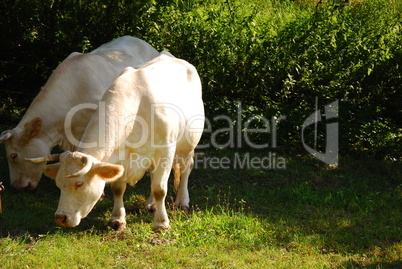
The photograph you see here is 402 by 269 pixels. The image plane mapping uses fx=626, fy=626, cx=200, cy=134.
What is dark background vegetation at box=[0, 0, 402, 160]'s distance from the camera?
10.5 metres

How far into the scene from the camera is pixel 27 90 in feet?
37.2

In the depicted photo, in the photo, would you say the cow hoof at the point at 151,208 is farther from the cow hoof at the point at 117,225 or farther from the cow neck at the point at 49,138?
the cow neck at the point at 49,138

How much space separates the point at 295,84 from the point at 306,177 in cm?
215

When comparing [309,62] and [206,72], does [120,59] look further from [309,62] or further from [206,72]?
[309,62]

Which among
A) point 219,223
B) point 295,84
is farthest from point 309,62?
point 219,223

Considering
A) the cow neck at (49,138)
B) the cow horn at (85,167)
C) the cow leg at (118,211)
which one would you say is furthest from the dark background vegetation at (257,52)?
the cow horn at (85,167)

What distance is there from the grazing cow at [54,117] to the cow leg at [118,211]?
4.22ft

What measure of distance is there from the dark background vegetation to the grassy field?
5.16 feet

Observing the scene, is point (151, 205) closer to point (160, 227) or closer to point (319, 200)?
point (160, 227)

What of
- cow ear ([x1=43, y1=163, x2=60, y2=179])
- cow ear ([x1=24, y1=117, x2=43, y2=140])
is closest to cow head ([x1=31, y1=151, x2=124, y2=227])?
cow ear ([x1=43, y1=163, x2=60, y2=179])

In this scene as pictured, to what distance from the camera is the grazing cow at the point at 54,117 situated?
8.02 m

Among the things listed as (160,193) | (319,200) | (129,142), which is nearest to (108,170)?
(129,142)

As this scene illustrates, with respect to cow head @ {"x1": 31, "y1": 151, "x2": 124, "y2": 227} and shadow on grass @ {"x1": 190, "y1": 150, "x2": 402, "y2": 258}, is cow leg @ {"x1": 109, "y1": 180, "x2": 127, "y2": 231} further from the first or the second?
shadow on grass @ {"x1": 190, "y1": 150, "x2": 402, "y2": 258}

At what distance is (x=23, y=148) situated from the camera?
316 inches
